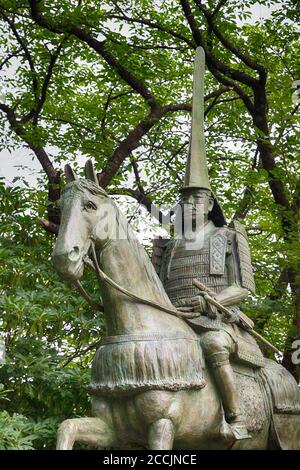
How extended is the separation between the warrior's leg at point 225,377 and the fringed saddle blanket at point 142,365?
225mm

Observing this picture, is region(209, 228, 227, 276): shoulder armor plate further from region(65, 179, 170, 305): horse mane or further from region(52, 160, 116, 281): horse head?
region(52, 160, 116, 281): horse head

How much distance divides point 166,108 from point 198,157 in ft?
13.9

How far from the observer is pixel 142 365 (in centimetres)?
564

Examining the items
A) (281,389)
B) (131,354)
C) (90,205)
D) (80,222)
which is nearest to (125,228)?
(90,205)

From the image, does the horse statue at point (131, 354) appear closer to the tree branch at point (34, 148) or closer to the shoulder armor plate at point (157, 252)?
the shoulder armor plate at point (157, 252)

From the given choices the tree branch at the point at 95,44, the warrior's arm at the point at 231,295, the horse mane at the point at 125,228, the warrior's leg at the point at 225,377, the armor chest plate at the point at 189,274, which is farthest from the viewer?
the tree branch at the point at 95,44

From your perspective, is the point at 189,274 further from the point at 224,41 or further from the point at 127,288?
the point at 224,41

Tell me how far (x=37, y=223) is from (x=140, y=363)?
4.39m

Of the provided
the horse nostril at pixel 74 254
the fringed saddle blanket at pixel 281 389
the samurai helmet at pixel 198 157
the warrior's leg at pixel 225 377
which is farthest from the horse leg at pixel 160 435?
the samurai helmet at pixel 198 157

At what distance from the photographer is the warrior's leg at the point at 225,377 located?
19.9 ft

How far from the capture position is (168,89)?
13.7 meters

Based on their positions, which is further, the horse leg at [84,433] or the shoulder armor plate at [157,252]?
the shoulder armor plate at [157,252]

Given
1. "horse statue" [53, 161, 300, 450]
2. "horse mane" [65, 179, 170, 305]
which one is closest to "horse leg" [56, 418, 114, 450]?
"horse statue" [53, 161, 300, 450]
